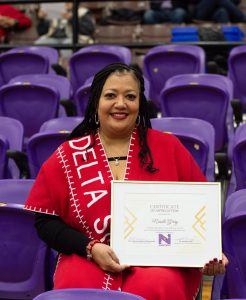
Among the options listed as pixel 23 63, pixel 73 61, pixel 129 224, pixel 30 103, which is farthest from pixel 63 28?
pixel 129 224

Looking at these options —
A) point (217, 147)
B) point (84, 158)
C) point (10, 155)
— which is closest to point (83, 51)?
point (217, 147)

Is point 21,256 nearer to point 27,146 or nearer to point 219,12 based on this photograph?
point 27,146

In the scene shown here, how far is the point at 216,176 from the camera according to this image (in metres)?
3.70

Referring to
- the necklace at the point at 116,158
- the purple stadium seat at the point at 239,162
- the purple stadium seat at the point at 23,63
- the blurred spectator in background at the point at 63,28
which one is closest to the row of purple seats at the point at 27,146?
the purple stadium seat at the point at 239,162

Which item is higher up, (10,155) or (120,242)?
(120,242)

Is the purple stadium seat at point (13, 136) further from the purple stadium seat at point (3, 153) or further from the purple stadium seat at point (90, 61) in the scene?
the purple stadium seat at point (90, 61)

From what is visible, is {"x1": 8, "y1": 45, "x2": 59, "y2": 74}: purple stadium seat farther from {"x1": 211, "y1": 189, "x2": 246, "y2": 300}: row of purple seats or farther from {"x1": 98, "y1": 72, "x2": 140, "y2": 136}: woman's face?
{"x1": 211, "y1": 189, "x2": 246, "y2": 300}: row of purple seats

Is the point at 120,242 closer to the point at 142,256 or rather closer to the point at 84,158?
the point at 142,256

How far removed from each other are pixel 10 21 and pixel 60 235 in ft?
15.7

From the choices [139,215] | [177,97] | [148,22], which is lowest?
[148,22]

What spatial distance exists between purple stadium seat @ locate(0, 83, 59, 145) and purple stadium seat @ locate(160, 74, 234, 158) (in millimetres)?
656

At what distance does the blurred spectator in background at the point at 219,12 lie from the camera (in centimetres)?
725

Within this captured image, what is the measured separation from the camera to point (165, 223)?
7.76ft

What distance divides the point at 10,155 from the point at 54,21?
12.2 feet
